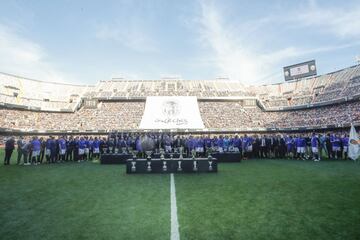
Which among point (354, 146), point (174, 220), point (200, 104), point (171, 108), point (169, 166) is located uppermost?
point (200, 104)

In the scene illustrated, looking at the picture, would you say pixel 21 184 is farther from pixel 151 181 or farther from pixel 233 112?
pixel 233 112

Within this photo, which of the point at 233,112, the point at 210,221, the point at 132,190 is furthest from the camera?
the point at 233,112

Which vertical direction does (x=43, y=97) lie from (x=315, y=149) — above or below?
above

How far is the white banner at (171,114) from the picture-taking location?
3665 cm

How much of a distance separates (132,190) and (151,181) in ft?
5.42

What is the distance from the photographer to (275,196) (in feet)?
22.9

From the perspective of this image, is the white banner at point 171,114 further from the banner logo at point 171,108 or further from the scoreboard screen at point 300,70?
the scoreboard screen at point 300,70

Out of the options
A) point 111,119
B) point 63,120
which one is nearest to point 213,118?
point 111,119

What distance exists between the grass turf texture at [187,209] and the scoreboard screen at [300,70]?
51.4 meters

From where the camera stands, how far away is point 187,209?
5773 millimetres

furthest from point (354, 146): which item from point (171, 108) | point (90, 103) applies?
point (90, 103)

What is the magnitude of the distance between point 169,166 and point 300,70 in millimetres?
53762

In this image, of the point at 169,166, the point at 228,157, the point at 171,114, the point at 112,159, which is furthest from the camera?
the point at 171,114

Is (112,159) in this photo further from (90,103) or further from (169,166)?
(90,103)
